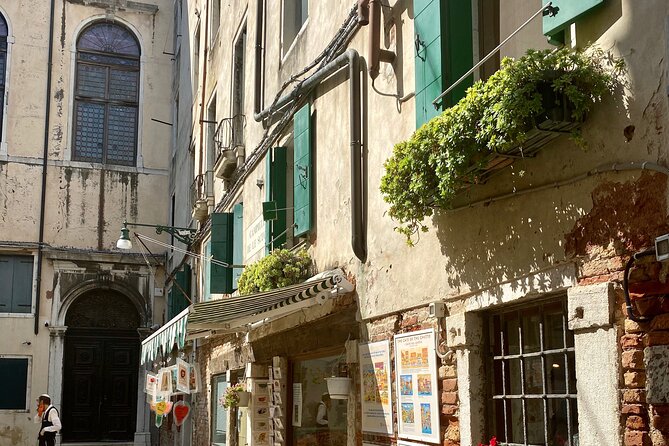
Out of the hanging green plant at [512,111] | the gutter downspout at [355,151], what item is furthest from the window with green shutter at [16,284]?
the hanging green plant at [512,111]

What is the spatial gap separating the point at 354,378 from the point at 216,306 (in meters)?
1.88

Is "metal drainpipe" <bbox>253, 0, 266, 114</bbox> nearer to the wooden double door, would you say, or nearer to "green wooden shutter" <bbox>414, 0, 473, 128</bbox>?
"green wooden shutter" <bbox>414, 0, 473, 128</bbox>

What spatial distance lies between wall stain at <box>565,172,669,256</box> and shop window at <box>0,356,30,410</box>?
16.7 m

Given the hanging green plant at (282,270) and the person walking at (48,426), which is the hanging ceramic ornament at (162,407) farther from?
the hanging green plant at (282,270)

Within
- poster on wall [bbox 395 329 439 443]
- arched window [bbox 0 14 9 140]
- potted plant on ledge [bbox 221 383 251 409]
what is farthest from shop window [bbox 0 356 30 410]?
poster on wall [bbox 395 329 439 443]

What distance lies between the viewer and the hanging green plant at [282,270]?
8672 mm

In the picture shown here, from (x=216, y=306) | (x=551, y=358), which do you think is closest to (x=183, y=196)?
(x=216, y=306)

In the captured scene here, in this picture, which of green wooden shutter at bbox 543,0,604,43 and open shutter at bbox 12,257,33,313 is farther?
open shutter at bbox 12,257,33,313

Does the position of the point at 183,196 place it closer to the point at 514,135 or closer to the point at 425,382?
the point at 425,382

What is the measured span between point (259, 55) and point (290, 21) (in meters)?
1.19

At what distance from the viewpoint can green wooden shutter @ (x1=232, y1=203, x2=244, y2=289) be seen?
11885 millimetres

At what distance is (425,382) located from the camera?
594cm

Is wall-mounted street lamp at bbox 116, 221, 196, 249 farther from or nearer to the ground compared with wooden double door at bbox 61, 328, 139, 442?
farther from the ground

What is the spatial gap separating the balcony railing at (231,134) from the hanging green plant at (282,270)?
3.81 meters
